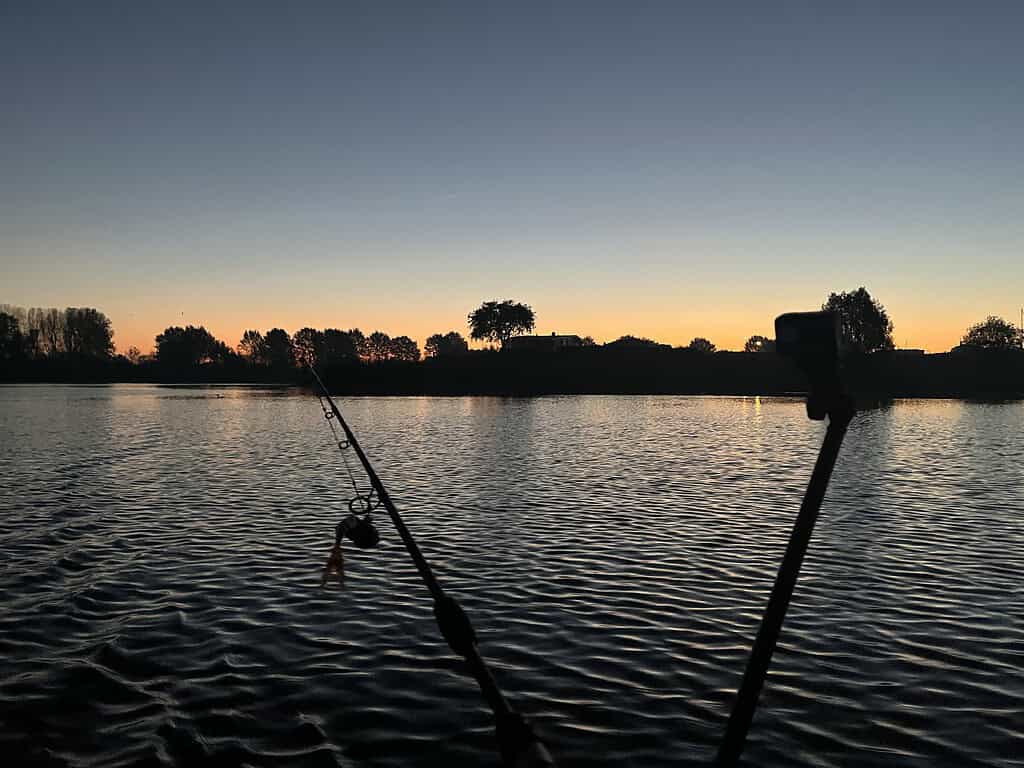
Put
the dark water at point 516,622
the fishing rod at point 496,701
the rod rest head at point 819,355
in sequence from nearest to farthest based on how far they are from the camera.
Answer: the rod rest head at point 819,355 → the fishing rod at point 496,701 → the dark water at point 516,622

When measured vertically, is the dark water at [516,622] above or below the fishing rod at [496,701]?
below

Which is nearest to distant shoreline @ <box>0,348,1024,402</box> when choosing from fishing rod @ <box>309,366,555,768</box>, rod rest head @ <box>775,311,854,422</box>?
fishing rod @ <box>309,366,555,768</box>

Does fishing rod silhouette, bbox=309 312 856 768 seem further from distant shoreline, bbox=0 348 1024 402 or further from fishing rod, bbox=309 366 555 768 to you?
distant shoreline, bbox=0 348 1024 402

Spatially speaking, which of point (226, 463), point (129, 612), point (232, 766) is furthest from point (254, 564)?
point (226, 463)

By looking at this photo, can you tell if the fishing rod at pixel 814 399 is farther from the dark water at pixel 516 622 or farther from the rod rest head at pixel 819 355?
the dark water at pixel 516 622

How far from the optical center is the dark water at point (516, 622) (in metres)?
9.84

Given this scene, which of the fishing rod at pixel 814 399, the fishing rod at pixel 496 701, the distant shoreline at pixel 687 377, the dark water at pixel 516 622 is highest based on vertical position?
the distant shoreline at pixel 687 377

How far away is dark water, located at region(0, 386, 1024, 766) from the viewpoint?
9.84 metres

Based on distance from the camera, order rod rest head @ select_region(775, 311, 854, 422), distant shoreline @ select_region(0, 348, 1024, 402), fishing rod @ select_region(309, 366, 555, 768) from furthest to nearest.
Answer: distant shoreline @ select_region(0, 348, 1024, 402)
fishing rod @ select_region(309, 366, 555, 768)
rod rest head @ select_region(775, 311, 854, 422)

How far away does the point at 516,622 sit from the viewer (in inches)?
577

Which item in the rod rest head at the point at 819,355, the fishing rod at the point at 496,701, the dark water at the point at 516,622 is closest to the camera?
the rod rest head at the point at 819,355

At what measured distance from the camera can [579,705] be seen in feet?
35.3

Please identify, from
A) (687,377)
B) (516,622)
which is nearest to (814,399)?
(516,622)


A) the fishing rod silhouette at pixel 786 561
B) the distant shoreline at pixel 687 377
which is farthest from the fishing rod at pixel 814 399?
the distant shoreline at pixel 687 377
